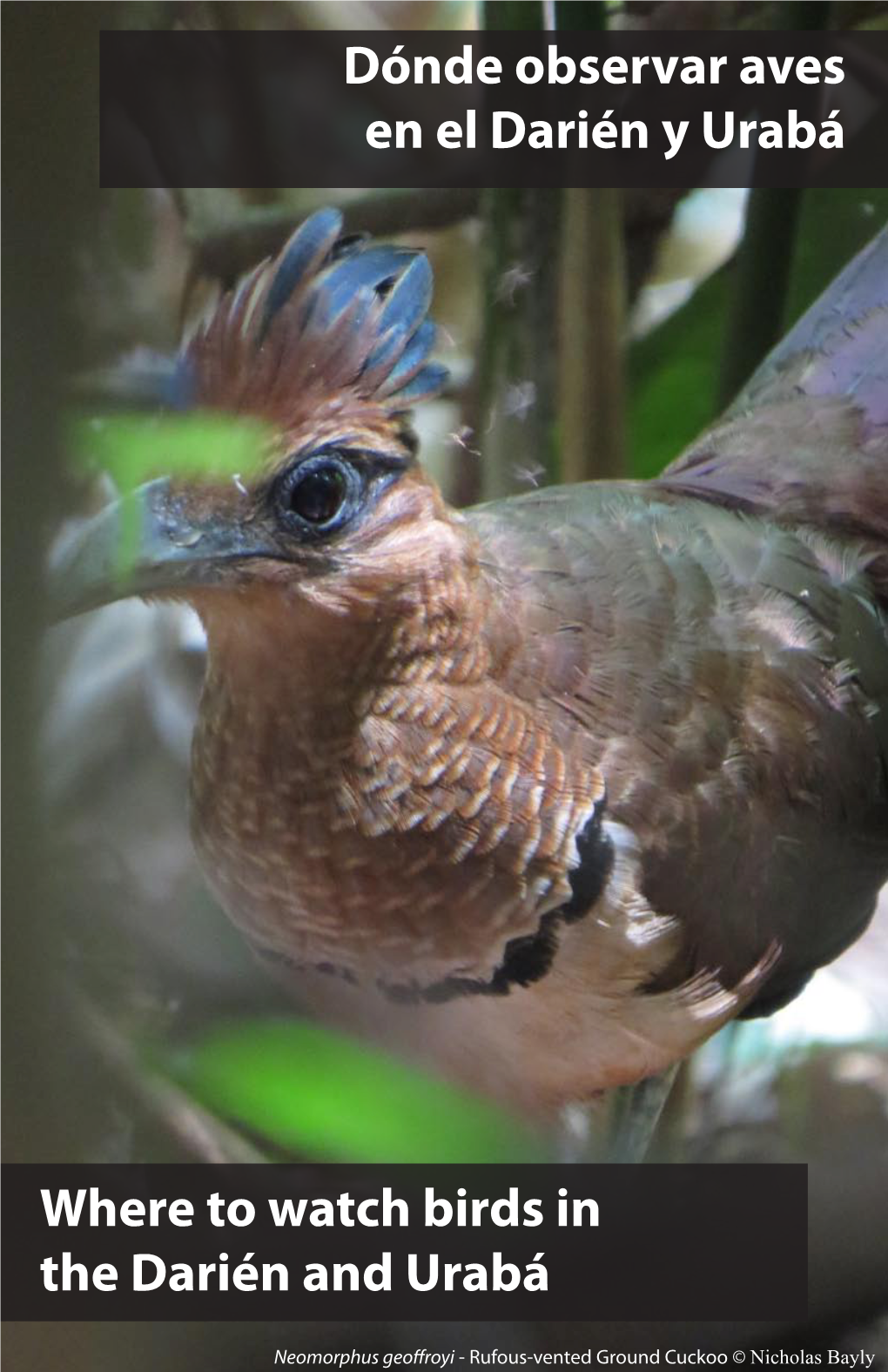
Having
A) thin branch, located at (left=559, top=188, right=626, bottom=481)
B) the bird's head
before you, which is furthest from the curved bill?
thin branch, located at (left=559, top=188, right=626, bottom=481)

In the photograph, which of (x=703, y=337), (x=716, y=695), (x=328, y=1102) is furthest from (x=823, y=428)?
(x=328, y=1102)

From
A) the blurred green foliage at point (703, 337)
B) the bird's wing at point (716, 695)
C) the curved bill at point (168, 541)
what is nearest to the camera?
the curved bill at point (168, 541)

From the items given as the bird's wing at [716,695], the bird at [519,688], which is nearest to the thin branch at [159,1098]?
the bird at [519,688]

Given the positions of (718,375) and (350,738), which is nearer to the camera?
(350,738)

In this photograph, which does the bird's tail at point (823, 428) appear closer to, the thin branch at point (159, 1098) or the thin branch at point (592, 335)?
the thin branch at point (592, 335)

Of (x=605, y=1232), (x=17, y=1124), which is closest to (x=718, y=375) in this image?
(x=605, y=1232)

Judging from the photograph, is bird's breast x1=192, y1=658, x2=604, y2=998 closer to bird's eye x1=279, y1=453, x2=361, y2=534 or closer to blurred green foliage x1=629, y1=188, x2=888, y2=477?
bird's eye x1=279, y1=453, x2=361, y2=534

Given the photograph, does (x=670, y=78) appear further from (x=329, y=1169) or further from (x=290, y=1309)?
(x=290, y=1309)
